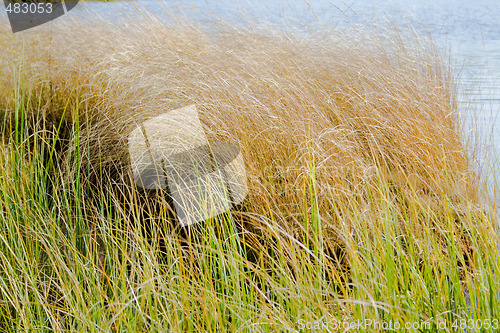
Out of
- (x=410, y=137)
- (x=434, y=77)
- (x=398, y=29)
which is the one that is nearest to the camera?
(x=410, y=137)

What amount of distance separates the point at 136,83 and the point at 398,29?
1.79 meters

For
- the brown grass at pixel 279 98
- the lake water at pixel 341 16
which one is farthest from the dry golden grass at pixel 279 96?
the lake water at pixel 341 16

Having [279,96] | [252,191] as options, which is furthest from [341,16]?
[252,191]

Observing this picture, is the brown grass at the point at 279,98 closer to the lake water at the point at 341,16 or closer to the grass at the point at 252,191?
the grass at the point at 252,191

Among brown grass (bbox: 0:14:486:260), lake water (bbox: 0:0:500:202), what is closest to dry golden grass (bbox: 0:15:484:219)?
brown grass (bbox: 0:14:486:260)

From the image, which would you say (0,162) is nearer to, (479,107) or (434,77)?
(434,77)

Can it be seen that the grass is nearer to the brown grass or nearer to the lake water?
the brown grass

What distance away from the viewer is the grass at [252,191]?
1236 mm

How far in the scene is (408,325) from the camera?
3.52 feet

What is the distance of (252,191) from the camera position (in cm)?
186

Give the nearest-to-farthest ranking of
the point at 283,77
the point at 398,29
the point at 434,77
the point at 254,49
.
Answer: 1. the point at 283,77
2. the point at 254,49
3. the point at 434,77
4. the point at 398,29

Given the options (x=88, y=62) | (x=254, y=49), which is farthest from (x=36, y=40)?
(x=254, y=49)

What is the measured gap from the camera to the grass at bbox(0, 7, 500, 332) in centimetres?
124

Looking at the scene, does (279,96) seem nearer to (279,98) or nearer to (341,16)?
(279,98)
